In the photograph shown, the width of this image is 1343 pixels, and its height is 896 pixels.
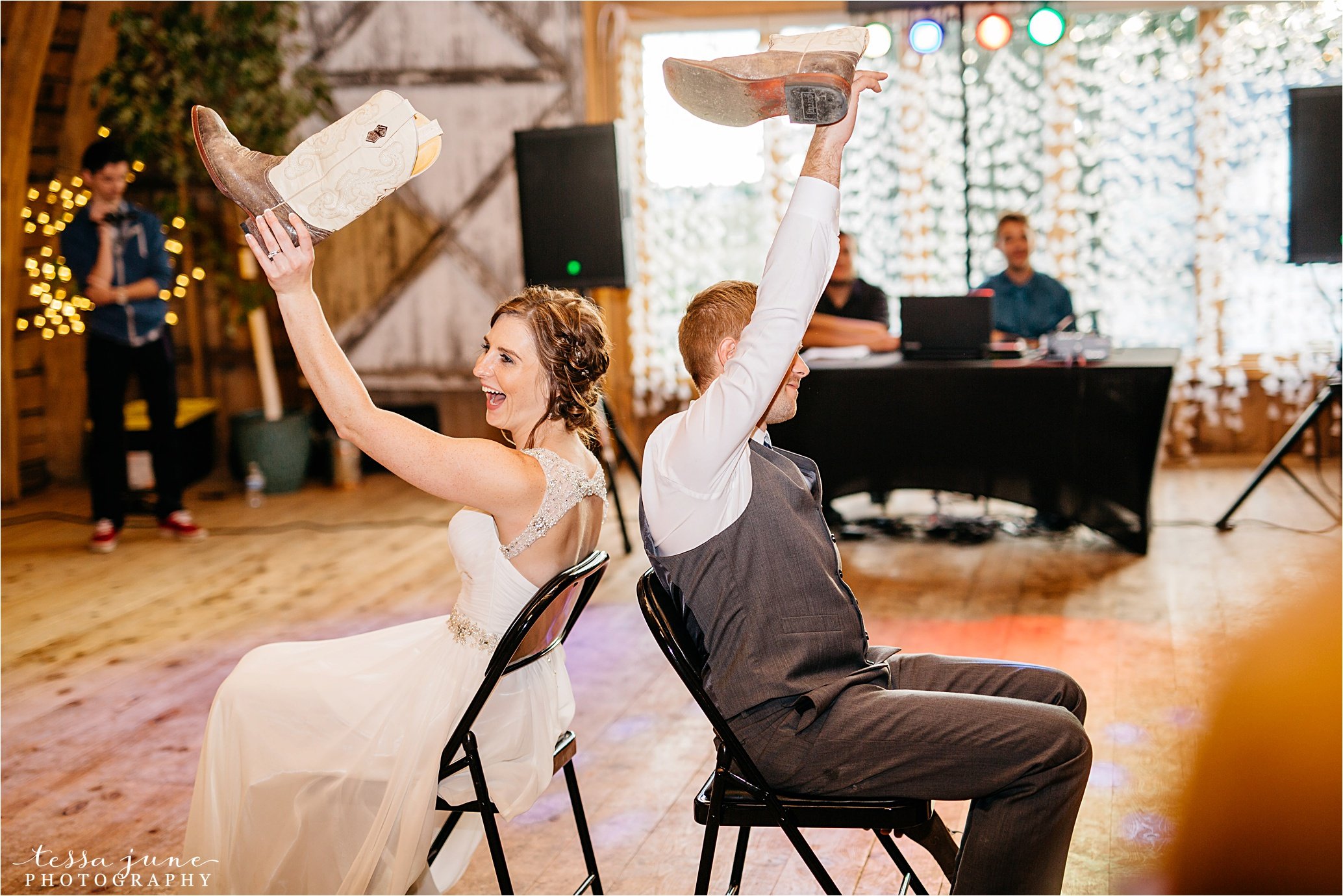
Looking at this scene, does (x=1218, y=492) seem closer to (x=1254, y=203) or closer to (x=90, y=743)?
(x=1254, y=203)

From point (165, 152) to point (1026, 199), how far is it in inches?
195

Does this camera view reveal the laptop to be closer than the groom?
No

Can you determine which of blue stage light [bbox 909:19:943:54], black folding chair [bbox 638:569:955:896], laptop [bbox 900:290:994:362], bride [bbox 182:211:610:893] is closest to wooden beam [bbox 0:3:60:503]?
blue stage light [bbox 909:19:943:54]

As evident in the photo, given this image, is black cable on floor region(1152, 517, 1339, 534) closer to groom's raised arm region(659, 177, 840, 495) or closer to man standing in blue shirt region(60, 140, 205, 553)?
groom's raised arm region(659, 177, 840, 495)

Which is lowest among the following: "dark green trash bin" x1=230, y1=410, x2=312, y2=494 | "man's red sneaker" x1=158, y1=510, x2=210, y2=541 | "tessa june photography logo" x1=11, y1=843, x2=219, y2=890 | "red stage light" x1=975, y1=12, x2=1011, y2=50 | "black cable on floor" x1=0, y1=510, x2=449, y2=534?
"tessa june photography logo" x1=11, y1=843, x2=219, y2=890

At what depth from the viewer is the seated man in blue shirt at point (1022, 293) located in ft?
19.2

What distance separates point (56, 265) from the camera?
645 cm

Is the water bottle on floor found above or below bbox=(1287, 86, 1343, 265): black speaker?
below

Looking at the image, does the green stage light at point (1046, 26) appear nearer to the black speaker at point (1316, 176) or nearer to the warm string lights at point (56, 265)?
the black speaker at point (1316, 176)

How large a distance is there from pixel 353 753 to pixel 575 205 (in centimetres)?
378

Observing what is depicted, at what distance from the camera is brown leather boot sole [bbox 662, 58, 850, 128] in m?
1.62

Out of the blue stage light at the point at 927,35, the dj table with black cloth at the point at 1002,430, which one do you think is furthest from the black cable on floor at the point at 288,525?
the blue stage light at the point at 927,35

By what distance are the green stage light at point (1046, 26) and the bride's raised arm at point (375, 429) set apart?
4.94m

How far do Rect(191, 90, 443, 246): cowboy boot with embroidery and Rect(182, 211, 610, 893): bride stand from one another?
427mm
